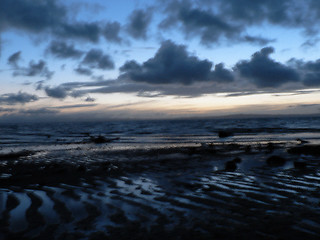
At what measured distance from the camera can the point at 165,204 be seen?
231 inches

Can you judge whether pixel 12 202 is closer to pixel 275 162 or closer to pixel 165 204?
pixel 165 204

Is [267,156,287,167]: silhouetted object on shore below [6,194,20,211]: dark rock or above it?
below

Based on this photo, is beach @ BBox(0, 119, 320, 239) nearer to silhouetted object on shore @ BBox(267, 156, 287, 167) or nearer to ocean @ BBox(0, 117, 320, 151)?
silhouetted object on shore @ BBox(267, 156, 287, 167)

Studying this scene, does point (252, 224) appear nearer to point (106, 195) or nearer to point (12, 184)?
point (106, 195)

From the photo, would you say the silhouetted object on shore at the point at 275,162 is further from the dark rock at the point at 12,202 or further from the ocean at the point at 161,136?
the ocean at the point at 161,136

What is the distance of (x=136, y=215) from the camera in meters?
5.20

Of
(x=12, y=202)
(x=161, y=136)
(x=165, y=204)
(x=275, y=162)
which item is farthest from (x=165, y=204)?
(x=161, y=136)

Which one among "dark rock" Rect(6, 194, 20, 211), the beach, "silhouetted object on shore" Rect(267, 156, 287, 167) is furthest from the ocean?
"dark rock" Rect(6, 194, 20, 211)

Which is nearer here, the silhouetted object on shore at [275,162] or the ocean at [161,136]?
the silhouetted object on shore at [275,162]

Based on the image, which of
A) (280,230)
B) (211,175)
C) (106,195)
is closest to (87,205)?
(106,195)

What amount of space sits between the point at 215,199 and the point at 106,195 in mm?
2975

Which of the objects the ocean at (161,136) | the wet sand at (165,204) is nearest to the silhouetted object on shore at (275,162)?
the wet sand at (165,204)

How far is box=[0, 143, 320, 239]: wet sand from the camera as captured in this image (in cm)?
441

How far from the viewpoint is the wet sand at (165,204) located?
173 inches
